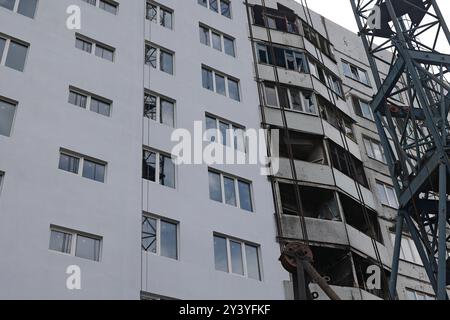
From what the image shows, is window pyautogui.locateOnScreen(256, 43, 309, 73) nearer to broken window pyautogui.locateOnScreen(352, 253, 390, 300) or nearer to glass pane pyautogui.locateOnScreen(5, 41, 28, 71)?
broken window pyautogui.locateOnScreen(352, 253, 390, 300)

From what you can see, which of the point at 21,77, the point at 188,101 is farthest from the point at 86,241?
the point at 188,101

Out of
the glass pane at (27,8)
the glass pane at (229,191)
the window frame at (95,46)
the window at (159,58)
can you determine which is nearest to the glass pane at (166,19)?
the window at (159,58)

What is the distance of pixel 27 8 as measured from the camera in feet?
68.0

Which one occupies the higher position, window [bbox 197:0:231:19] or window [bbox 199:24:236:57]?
window [bbox 197:0:231:19]

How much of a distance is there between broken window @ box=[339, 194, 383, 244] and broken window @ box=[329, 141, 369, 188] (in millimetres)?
1433

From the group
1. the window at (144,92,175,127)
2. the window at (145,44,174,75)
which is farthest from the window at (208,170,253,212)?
the window at (145,44,174,75)

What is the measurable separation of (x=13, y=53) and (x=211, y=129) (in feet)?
25.9

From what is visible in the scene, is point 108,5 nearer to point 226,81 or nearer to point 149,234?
point 226,81

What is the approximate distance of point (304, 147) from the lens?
25750mm

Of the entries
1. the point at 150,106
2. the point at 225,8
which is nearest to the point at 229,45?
the point at 225,8

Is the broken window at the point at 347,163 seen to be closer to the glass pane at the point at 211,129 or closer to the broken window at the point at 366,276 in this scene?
the broken window at the point at 366,276

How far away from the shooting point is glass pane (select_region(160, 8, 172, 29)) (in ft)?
81.1

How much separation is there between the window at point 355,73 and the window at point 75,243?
21295 millimetres

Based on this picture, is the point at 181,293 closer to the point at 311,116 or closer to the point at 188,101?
the point at 188,101
